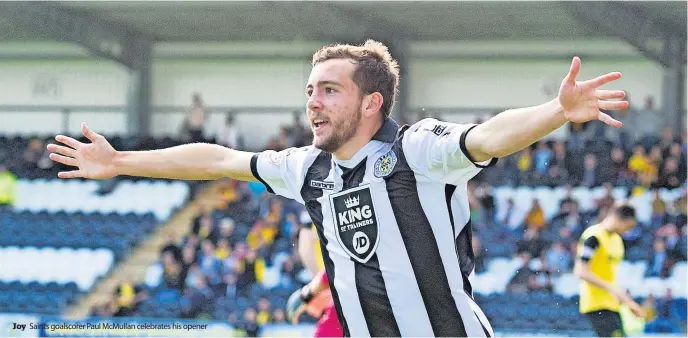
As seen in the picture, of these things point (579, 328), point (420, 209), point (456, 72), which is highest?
point (456, 72)

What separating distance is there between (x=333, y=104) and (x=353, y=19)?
16.8 m

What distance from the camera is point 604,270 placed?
8586mm

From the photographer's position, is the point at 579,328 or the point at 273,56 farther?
the point at 273,56

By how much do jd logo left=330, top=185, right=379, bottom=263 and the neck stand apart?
164 millimetres

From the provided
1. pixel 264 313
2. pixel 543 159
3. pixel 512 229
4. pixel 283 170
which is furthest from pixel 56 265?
pixel 283 170

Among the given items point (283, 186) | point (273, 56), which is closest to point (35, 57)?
point (273, 56)

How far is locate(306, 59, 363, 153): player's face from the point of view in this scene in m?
4.28

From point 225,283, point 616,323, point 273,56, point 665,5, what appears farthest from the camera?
point 273,56

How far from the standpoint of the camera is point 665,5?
19.2 metres

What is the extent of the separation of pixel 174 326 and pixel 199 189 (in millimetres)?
10493

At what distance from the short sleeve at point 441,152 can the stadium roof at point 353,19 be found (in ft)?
51.5

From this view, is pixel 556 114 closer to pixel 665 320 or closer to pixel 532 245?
pixel 665 320

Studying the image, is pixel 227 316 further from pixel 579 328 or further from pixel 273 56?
pixel 273 56

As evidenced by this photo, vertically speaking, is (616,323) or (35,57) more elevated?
(35,57)
